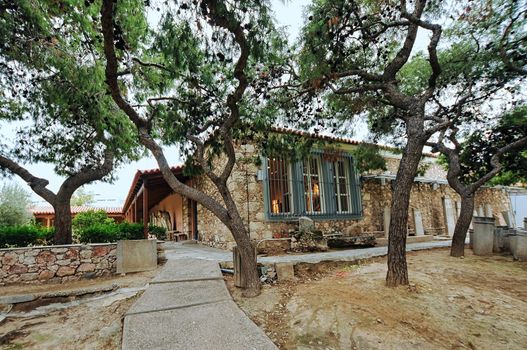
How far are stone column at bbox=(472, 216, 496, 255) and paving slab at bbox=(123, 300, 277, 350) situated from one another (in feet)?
24.1

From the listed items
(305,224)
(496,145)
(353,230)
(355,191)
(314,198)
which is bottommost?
(353,230)

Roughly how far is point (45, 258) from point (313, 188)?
24.0 feet

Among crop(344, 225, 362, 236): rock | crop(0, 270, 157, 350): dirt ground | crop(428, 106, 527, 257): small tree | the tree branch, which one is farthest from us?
crop(344, 225, 362, 236): rock

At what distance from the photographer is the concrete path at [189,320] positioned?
2648 mm

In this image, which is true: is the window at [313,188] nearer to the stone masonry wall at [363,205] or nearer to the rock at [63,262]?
the stone masonry wall at [363,205]

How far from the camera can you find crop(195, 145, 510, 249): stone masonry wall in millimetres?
7293

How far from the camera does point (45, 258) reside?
5.57 metres

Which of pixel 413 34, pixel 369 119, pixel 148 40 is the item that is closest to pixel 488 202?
pixel 369 119

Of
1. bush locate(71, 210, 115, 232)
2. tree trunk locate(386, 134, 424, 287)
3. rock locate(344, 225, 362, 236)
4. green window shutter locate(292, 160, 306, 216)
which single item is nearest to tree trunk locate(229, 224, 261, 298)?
tree trunk locate(386, 134, 424, 287)

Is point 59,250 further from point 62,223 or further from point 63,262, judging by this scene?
point 62,223

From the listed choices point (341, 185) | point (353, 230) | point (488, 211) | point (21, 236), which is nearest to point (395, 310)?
point (353, 230)

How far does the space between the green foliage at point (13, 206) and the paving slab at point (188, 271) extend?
13067 mm

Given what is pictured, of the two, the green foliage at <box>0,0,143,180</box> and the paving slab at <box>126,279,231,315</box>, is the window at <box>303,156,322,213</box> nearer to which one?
the paving slab at <box>126,279,231,315</box>

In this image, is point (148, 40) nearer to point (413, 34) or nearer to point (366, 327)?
point (413, 34)
